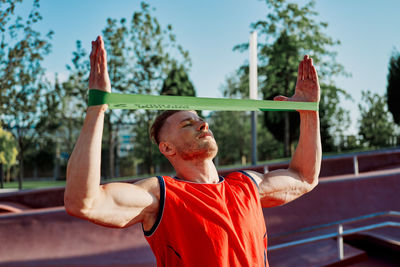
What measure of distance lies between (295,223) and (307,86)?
15.8 ft

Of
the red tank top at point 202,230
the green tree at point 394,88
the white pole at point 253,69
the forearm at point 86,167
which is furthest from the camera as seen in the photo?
the green tree at point 394,88

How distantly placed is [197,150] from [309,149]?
2.45 ft

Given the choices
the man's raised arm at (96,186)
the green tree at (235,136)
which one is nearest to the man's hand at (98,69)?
the man's raised arm at (96,186)

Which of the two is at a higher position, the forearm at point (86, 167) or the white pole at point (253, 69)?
the white pole at point (253, 69)

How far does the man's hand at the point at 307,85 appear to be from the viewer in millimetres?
2250

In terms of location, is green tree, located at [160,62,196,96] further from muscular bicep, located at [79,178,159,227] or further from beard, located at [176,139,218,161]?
muscular bicep, located at [79,178,159,227]

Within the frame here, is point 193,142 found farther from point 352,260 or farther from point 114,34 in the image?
point 114,34

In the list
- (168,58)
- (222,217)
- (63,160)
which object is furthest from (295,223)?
(63,160)

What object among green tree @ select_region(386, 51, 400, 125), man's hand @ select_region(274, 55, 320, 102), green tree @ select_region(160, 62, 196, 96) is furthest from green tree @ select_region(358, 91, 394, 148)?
man's hand @ select_region(274, 55, 320, 102)

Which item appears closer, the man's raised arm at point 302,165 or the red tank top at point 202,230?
the red tank top at point 202,230

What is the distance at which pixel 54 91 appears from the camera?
19391 millimetres

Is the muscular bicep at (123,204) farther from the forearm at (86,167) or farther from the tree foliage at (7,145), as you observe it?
the tree foliage at (7,145)

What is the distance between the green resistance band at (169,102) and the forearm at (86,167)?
0.15ft

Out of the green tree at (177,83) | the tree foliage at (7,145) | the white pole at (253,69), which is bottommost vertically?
the tree foliage at (7,145)
